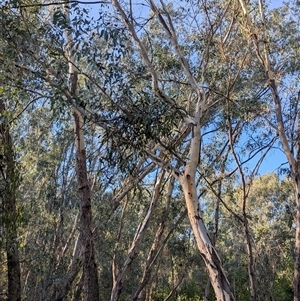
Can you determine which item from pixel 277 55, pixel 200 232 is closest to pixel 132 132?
pixel 200 232

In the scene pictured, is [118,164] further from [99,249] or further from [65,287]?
[99,249]

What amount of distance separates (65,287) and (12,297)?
2615 mm

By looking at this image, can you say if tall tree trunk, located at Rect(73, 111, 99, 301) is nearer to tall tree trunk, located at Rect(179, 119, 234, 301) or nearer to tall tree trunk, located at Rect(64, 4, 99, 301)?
tall tree trunk, located at Rect(64, 4, 99, 301)

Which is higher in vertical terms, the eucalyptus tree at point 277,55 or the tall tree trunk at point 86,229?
the eucalyptus tree at point 277,55

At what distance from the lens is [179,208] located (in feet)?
34.3

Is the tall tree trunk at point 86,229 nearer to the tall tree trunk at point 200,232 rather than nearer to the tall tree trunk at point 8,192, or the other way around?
the tall tree trunk at point 8,192

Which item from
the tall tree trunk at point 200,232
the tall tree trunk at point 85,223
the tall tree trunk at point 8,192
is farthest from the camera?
the tall tree trunk at point 85,223

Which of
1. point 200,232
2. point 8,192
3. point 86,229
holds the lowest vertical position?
point 200,232

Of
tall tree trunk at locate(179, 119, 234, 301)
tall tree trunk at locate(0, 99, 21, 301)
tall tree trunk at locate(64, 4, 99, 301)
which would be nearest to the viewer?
tall tree trunk at locate(179, 119, 234, 301)

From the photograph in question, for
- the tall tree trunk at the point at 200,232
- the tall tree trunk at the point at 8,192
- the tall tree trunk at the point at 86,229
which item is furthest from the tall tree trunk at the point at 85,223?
the tall tree trunk at the point at 200,232

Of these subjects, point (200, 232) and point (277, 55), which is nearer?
point (200, 232)

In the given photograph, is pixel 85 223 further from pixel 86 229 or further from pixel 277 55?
pixel 277 55

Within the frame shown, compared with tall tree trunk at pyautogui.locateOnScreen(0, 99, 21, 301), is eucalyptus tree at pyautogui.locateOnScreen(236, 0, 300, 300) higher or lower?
higher

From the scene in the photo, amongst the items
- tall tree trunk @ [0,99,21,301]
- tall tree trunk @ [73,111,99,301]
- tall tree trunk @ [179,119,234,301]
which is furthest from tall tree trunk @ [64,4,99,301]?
tall tree trunk @ [179,119,234,301]
